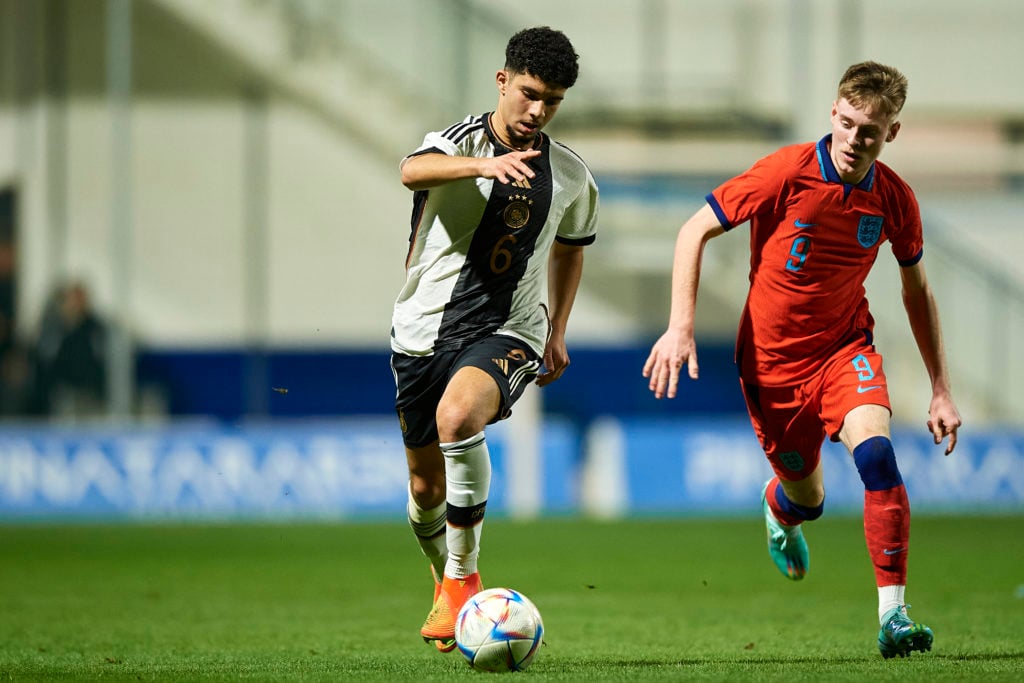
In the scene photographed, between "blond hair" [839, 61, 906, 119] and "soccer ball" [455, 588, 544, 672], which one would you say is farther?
"blond hair" [839, 61, 906, 119]

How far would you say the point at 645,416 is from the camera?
22594 mm

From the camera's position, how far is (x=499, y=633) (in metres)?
5.26

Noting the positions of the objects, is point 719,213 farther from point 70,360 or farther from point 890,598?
point 70,360

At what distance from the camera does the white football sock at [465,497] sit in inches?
223

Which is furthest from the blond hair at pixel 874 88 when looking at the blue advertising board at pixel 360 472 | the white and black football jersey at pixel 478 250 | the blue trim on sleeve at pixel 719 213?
the blue advertising board at pixel 360 472

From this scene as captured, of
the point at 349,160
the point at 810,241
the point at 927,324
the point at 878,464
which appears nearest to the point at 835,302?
the point at 810,241

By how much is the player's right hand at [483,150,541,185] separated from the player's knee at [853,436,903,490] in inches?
63.7

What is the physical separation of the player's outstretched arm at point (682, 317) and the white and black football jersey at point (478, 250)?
1.79 ft

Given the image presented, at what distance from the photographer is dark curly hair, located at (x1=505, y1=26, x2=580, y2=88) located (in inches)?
219

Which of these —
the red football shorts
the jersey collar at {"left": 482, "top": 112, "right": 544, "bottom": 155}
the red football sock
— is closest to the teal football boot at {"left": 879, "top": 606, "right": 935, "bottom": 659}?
the red football sock

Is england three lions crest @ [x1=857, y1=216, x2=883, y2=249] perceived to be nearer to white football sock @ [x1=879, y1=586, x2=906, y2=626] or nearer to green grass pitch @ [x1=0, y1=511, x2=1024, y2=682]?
white football sock @ [x1=879, y1=586, x2=906, y2=626]

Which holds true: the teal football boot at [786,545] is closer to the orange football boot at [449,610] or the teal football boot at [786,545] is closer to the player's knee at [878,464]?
the player's knee at [878,464]

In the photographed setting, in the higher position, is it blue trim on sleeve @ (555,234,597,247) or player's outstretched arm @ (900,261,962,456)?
blue trim on sleeve @ (555,234,597,247)

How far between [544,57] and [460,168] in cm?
55
